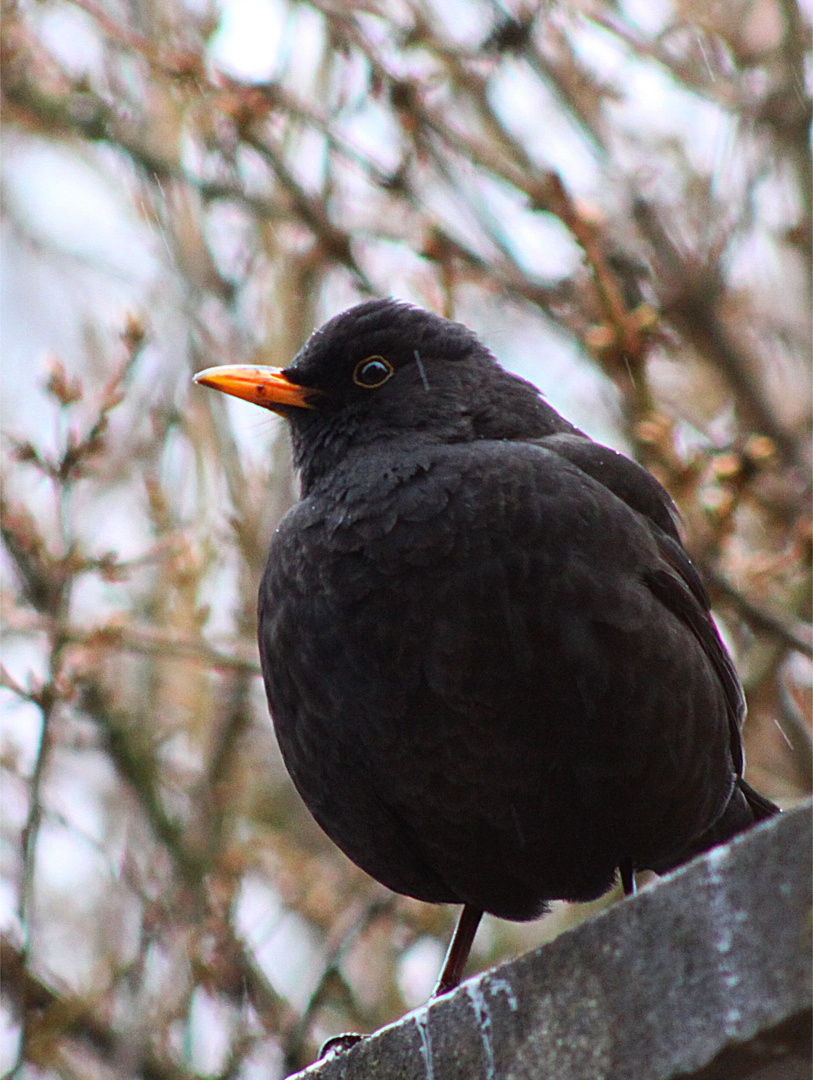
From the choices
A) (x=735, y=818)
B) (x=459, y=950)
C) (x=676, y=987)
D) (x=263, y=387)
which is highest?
(x=676, y=987)

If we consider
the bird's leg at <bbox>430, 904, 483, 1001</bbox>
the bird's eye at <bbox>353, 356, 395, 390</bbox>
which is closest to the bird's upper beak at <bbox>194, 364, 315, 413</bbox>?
the bird's eye at <bbox>353, 356, 395, 390</bbox>

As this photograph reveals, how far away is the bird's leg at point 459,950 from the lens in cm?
337

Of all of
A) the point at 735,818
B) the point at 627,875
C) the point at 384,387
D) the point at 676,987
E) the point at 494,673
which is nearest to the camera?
the point at 676,987

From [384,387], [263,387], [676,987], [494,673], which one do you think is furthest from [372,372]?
[676,987]

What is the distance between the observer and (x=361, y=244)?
5.15 meters

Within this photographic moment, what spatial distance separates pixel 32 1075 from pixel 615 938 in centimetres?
321

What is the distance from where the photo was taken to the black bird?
2.76 meters

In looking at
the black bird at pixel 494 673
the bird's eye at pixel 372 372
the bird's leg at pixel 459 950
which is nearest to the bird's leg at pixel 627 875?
the black bird at pixel 494 673

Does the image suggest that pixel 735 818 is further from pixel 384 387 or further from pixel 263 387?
pixel 263 387

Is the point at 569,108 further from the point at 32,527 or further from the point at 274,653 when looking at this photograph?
the point at 274,653

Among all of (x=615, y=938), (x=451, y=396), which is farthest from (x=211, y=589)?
(x=615, y=938)

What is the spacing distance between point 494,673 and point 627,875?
0.67 metres

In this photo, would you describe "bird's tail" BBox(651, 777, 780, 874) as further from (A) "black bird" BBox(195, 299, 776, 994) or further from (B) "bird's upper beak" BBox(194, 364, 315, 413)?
(B) "bird's upper beak" BBox(194, 364, 315, 413)

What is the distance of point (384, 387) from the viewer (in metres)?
3.55
